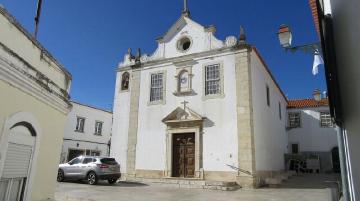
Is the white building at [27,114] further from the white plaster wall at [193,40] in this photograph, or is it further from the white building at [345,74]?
the white plaster wall at [193,40]

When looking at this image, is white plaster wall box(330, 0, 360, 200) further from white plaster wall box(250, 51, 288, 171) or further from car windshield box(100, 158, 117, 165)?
car windshield box(100, 158, 117, 165)

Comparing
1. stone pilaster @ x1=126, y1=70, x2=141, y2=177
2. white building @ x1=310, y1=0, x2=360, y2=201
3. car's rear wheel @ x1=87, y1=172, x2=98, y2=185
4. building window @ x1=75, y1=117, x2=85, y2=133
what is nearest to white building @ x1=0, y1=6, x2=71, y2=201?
white building @ x1=310, y1=0, x2=360, y2=201

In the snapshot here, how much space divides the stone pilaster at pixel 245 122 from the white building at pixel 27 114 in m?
9.84

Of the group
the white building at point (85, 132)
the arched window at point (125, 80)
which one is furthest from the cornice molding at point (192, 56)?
the white building at point (85, 132)

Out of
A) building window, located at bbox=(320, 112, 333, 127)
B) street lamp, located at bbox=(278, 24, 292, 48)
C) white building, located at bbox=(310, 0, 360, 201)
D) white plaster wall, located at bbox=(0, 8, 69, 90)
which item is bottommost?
white building, located at bbox=(310, 0, 360, 201)

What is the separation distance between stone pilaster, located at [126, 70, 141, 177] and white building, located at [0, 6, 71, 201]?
432 inches

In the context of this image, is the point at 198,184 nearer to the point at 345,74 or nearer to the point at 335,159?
the point at 345,74

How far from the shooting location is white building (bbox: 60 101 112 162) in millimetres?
27625

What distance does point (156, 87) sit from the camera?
A: 59.8 ft

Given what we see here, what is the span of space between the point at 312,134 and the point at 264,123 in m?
12.5

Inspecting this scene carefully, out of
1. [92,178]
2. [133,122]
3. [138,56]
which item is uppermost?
[138,56]

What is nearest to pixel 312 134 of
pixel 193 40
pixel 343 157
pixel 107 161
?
pixel 193 40

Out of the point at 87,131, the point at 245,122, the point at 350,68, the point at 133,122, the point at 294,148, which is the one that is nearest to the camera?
the point at 350,68

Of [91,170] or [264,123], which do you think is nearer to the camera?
[91,170]
